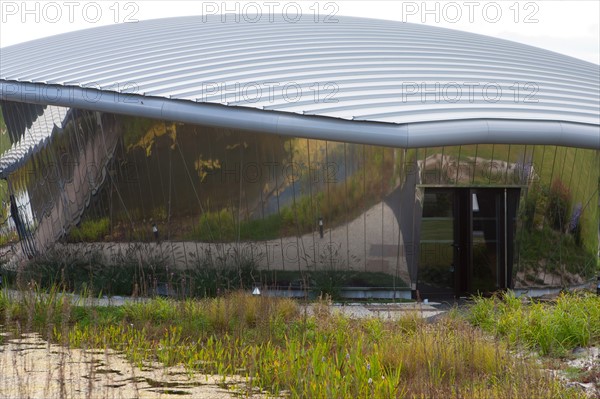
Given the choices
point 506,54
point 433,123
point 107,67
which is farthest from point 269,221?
point 506,54

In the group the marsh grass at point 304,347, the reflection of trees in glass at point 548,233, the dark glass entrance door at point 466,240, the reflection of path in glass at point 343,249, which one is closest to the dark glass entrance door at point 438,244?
the dark glass entrance door at point 466,240

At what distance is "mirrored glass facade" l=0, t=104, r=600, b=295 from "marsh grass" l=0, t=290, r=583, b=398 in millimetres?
3577

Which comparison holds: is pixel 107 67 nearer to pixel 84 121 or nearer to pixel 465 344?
pixel 84 121

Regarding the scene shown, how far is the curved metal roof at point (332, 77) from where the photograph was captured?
13969mm

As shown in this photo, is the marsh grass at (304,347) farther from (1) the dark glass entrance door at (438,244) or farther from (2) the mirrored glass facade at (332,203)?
(1) the dark glass entrance door at (438,244)

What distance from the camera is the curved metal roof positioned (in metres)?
14.0

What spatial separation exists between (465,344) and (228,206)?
7.46 meters

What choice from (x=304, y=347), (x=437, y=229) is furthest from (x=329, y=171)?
(x=304, y=347)

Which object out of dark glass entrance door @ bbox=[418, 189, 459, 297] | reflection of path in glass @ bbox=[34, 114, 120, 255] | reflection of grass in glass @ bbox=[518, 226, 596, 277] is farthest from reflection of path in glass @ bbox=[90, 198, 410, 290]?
reflection of path in glass @ bbox=[34, 114, 120, 255]

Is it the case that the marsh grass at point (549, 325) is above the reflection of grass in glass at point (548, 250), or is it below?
below

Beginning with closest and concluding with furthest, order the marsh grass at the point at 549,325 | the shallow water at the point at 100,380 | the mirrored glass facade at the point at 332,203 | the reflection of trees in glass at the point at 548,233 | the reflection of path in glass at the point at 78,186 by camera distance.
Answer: the shallow water at the point at 100,380, the marsh grass at the point at 549,325, the mirrored glass facade at the point at 332,203, the reflection of trees in glass at the point at 548,233, the reflection of path in glass at the point at 78,186

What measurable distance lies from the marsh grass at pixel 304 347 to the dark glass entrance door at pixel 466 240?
4.73 meters

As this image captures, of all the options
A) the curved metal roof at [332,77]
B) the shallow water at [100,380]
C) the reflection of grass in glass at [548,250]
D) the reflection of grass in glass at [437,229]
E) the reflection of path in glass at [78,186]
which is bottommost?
the shallow water at [100,380]

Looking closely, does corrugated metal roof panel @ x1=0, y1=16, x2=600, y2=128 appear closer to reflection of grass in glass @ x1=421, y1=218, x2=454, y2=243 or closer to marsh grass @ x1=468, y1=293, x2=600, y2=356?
reflection of grass in glass @ x1=421, y1=218, x2=454, y2=243
